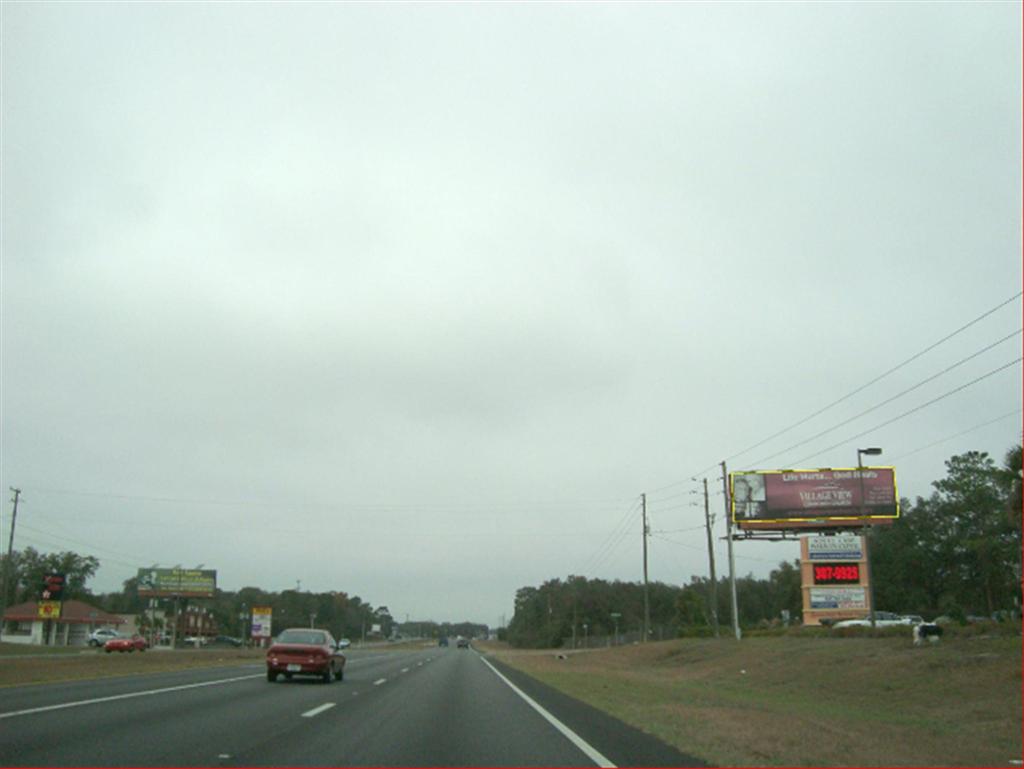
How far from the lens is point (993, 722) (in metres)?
18.6

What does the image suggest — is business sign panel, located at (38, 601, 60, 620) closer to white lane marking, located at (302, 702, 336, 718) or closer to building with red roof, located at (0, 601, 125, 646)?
building with red roof, located at (0, 601, 125, 646)

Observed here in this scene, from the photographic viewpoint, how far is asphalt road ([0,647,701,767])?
1154 cm

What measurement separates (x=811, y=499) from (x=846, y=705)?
49209 millimetres

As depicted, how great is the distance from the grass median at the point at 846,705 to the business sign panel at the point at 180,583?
73.5 m

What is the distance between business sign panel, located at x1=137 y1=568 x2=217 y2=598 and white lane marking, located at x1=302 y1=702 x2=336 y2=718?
88.5m

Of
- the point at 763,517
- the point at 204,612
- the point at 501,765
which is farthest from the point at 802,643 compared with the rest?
the point at 204,612

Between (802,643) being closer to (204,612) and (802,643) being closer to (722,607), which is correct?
(722,607)

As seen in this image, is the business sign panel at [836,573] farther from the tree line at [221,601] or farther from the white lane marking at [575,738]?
the tree line at [221,601]

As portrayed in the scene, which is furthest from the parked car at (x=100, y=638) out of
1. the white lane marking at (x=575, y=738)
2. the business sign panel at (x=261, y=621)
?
the white lane marking at (x=575, y=738)

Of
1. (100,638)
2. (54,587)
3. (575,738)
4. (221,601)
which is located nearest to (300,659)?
(575,738)

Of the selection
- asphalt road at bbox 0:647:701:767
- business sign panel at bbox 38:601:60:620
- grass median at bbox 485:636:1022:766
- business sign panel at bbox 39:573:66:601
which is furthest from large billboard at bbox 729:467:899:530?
business sign panel at bbox 38:601:60:620

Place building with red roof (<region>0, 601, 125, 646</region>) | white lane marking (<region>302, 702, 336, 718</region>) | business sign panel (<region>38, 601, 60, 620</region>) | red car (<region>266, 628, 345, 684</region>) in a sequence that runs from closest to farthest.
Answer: white lane marking (<region>302, 702, 336, 718</region>), red car (<region>266, 628, 345, 684</region>), business sign panel (<region>38, 601, 60, 620</region>), building with red roof (<region>0, 601, 125, 646</region>)

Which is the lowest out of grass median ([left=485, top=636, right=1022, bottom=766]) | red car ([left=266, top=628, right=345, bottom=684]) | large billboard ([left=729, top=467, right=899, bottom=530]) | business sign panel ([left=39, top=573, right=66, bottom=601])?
grass median ([left=485, top=636, right=1022, bottom=766])

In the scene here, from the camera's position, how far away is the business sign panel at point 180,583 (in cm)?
10150
